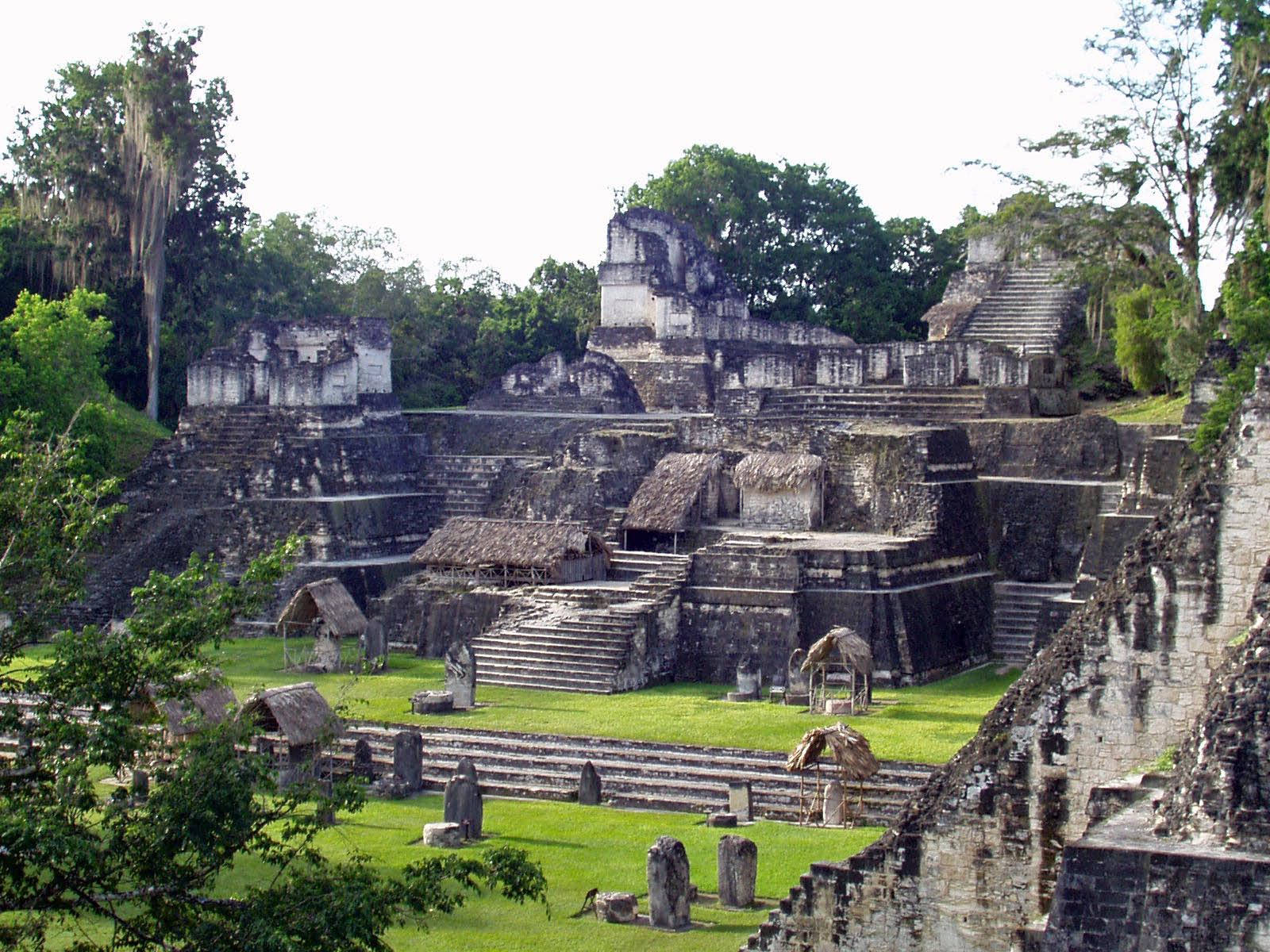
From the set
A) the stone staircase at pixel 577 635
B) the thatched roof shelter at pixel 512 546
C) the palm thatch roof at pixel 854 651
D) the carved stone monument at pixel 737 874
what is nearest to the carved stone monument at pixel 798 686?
the palm thatch roof at pixel 854 651

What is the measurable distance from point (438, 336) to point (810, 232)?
10156 mm

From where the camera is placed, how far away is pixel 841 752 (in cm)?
1592

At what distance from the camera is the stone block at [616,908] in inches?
524

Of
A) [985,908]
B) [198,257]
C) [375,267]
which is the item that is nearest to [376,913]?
[985,908]

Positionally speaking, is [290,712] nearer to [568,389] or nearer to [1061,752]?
[1061,752]

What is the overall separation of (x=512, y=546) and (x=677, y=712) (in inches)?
206

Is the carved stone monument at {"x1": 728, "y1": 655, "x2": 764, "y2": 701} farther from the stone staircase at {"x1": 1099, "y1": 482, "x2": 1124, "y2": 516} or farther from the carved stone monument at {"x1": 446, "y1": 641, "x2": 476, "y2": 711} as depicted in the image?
the stone staircase at {"x1": 1099, "y1": 482, "x2": 1124, "y2": 516}

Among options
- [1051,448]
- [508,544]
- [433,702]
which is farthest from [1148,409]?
[433,702]

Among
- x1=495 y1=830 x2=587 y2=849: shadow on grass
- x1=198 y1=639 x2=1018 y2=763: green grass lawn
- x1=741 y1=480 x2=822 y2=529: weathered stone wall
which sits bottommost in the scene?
x1=495 y1=830 x2=587 y2=849: shadow on grass

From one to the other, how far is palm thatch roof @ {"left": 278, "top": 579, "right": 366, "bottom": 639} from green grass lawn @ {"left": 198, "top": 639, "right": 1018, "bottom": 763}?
0.69 metres

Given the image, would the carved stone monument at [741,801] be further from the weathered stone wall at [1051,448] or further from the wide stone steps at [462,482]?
the wide stone steps at [462,482]

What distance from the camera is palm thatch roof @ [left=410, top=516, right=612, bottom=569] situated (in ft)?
80.7

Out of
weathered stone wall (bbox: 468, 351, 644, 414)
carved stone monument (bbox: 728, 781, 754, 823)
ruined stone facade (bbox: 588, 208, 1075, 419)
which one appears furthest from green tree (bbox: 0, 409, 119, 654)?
weathered stone wall (bbox: 468, 351, 644, 414)

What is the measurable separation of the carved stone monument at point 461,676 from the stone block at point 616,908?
7.72 metres
